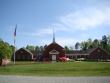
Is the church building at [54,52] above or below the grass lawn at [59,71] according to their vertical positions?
above

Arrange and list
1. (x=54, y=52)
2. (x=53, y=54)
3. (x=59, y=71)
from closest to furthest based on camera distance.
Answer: (x=59, y=71) < (x=53, y=54) < (x=54, y=52)

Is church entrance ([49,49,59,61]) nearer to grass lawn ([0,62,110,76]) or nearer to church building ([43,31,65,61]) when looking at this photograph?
church building ([43,31,65,61])

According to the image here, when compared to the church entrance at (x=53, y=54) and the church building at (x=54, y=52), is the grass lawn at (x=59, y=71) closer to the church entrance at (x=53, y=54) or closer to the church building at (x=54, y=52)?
the church entrance at (x=53, y=54)

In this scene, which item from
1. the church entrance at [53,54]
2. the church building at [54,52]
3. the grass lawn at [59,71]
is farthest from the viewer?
the church building at [54,52]

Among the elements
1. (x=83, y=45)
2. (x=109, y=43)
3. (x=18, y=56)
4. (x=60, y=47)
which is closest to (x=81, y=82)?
(x=60, y=47)

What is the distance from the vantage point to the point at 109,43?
125750 millimetres

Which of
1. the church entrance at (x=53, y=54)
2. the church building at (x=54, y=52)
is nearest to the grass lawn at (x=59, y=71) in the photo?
the church entrance at (x=53, y=54)

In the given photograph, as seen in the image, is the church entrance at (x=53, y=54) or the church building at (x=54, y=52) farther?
the church building at (x=54, y=52)

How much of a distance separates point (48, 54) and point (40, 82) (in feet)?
224

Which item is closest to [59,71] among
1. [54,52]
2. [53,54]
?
[53,54]

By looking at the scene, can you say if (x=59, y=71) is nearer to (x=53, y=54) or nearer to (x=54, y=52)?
(x=53, y=54)

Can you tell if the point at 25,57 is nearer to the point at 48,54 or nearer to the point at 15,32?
the point at 48,54

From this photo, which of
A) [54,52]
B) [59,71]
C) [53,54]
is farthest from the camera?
[54,52]

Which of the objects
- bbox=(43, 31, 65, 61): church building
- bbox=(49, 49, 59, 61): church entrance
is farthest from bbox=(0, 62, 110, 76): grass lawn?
bbox=(43, 31, 65, 61): church building
